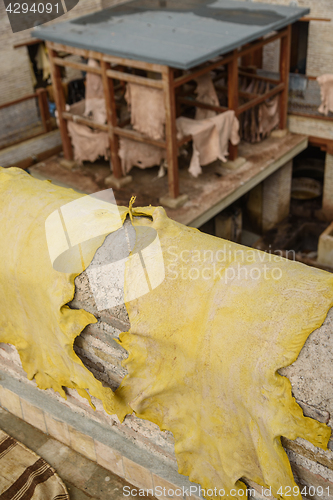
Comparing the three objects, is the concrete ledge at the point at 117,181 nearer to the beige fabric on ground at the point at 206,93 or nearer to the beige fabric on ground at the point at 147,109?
the beige fabric on ground at the point at 147,109

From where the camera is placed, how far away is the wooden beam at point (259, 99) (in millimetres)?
11156

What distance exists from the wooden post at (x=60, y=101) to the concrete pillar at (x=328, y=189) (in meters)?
6.71

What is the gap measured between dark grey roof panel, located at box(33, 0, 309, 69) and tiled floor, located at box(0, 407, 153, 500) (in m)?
6.35

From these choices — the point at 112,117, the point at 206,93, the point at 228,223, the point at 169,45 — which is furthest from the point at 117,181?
Result: the point at 228,223

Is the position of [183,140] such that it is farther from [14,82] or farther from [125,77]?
[14,82]

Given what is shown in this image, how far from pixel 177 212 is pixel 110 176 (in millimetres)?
2138

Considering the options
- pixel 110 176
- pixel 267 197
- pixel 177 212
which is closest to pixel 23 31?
pixel 110 176

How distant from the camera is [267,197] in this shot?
48.4 ft

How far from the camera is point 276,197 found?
1451cm

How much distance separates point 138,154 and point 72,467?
7.74 metres

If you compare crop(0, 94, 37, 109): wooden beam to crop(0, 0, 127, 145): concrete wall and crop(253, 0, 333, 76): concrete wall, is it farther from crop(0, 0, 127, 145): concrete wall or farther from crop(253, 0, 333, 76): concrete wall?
crop(253, 0, 333, 76): concrete wall

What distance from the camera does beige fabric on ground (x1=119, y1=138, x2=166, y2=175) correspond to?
436 inches

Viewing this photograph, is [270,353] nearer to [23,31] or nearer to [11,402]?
[11,402]

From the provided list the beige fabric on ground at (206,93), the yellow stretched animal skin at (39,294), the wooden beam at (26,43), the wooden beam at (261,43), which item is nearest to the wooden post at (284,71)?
the wooden beam at (261,43)
